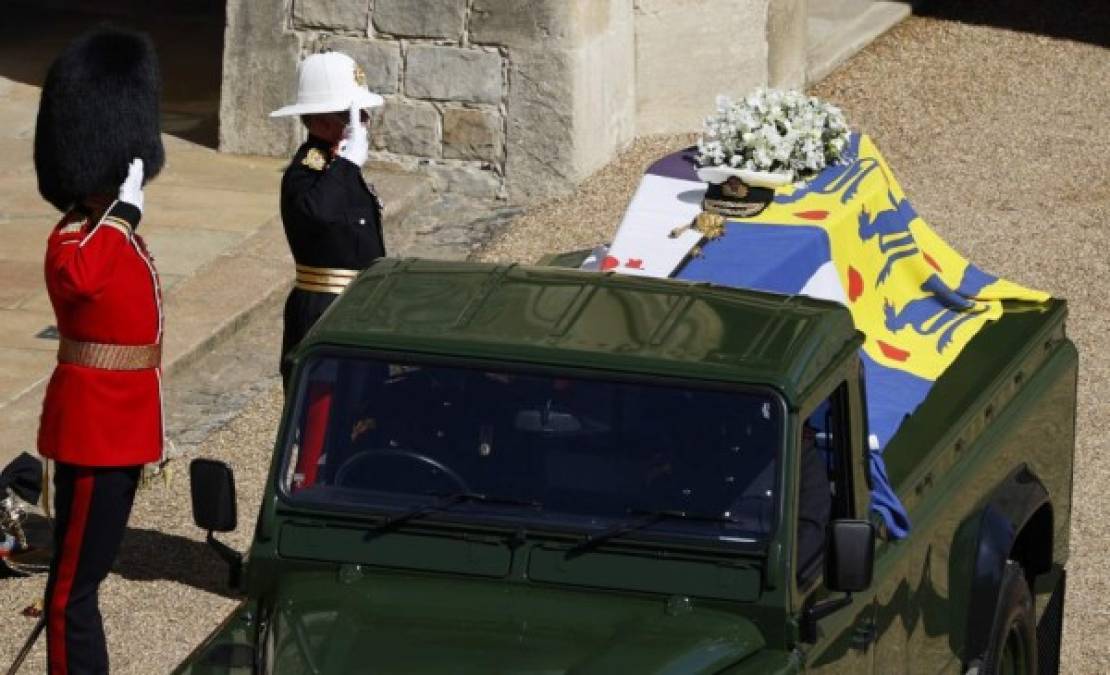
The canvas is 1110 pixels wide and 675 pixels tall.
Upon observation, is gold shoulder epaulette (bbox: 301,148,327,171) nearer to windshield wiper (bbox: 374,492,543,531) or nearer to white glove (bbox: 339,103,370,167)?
white glove (bbox: 339,103,370,167)

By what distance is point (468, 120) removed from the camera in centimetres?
1260

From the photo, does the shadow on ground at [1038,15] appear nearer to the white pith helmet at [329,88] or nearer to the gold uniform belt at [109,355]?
the white pith helmet at [329,88]

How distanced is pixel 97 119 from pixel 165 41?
9.75 m

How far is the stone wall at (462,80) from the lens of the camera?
1239cm

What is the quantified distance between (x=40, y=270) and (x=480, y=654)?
6.73m

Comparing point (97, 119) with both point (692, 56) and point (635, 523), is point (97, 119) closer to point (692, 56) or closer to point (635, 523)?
point (635, 523)

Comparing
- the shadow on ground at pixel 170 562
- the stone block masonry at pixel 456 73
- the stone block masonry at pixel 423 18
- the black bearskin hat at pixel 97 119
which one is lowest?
the shadow on ground at pixel 170 562

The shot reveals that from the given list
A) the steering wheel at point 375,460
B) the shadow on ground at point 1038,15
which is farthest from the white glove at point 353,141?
the shadow on ground at point 1038,15

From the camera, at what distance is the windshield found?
5.12 m

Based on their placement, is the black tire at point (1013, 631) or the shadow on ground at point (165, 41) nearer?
the black tire at point (1013, 631)

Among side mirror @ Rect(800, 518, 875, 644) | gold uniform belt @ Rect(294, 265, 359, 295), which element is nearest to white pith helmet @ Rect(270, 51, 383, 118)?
gold uniform belt @ Rect(294, 265, 359, 295)

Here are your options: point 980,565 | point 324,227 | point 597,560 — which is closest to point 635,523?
point 597,560

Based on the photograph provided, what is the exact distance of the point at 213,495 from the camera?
5.45 m

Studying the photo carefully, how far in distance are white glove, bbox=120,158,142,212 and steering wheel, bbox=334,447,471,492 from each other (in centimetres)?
145
